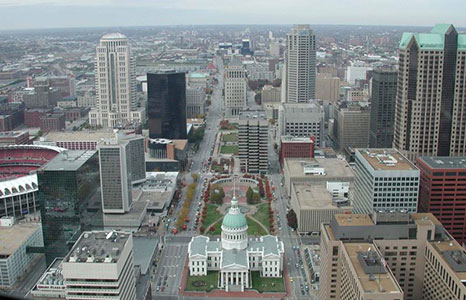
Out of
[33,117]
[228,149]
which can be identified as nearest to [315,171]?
[228,149]

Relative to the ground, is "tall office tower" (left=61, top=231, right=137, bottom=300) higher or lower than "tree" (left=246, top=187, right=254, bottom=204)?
higher

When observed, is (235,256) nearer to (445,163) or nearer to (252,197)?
(252,197)

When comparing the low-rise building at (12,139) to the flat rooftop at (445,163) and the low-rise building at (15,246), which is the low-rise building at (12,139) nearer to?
the low-rise building at (15,246)

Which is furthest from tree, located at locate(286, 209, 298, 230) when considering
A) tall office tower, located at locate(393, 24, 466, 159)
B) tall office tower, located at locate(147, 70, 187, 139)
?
tall office tower, located at locate(147, 70, 187, 139)

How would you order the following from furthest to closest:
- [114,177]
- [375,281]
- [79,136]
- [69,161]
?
[79,136] < [114,177] < [69,161] < [375,281]

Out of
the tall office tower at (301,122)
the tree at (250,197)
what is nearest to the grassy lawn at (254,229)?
the tree at (250,197)

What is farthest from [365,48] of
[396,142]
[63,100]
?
[396,142]

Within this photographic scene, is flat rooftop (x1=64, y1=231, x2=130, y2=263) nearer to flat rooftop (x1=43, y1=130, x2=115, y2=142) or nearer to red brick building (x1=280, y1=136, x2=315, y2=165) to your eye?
red brick building (x1=280, y1=136, x2=315, y2=165)
